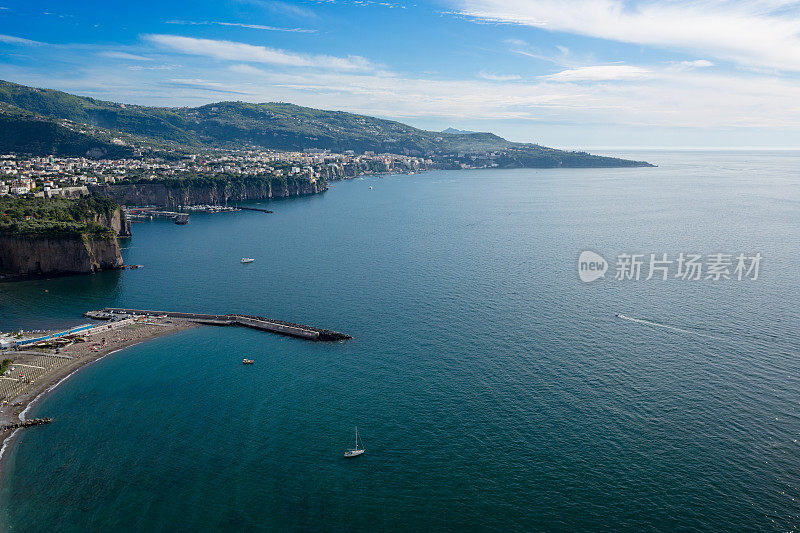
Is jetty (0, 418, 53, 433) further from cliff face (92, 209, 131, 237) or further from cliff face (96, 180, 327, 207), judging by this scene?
cliff face (96, 180, 327, 207)

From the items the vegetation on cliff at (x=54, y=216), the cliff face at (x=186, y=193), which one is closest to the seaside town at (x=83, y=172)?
the cliff face at (x=186, y=193)

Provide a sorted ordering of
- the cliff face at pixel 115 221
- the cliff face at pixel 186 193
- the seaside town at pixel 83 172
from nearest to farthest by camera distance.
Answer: the cliff face at pixel 115 221
the seaside town at pixel 83 172
the cliff face at pixel 186 193

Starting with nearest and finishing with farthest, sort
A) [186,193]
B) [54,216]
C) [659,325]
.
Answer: [659,325], [54,216], [186,193]

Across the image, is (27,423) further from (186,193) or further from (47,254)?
(186,193)

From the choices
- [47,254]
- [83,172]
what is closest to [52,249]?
[47,254]
